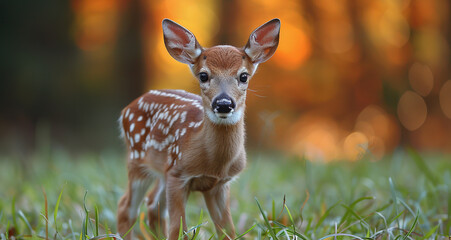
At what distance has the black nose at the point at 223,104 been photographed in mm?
2303

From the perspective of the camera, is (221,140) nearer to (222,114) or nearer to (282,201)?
(222,114)

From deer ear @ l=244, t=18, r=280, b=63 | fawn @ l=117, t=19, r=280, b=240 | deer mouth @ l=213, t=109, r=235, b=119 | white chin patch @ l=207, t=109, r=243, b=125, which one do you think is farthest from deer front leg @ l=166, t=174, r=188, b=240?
deer ear @ l=244, t=18, r=280, b=63

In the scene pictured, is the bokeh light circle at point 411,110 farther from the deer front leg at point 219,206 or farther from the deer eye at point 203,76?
the deer eye at point 203,76

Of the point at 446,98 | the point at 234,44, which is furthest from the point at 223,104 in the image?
the point at 446,98

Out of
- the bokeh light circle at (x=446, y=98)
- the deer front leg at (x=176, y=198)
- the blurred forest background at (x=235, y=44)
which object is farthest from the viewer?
the blurred forest background at (x=235, y=44)

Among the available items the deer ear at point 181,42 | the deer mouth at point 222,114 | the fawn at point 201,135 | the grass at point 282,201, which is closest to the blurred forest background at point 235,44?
the grass at point 282,201

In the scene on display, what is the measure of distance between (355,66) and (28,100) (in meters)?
6.41

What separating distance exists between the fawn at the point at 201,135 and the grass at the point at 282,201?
6.7 inches

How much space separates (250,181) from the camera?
430 cm

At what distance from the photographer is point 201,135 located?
8.60ft

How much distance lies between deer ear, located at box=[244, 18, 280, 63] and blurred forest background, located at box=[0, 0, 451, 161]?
5536 mm

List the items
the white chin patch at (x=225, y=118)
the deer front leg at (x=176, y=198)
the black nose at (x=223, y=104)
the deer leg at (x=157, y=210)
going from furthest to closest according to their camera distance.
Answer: the deer leg at (x=157, y=210) < the deer front leg at (x=176, y=198) < the white chin patch at (x=225, y=118) < the black nose at (x=223, y=104)

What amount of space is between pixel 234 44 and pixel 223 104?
24.8ft

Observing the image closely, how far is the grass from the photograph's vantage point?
2.63 m
